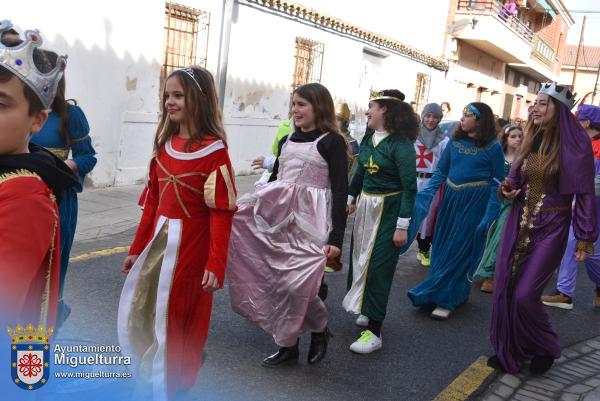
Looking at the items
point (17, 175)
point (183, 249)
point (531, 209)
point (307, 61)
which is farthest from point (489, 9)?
point (17, 175)

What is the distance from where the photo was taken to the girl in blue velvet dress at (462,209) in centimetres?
517

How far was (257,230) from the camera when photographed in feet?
12.3

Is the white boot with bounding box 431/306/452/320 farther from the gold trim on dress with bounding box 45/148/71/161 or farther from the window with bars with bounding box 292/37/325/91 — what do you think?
the window with bars with bounding box 292/37/325/91

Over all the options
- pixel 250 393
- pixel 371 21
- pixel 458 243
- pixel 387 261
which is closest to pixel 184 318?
Result: pixel 250 393

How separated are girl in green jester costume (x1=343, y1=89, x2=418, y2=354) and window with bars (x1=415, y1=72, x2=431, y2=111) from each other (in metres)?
16.5

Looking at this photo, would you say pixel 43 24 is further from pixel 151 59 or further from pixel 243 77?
pixel 243 77

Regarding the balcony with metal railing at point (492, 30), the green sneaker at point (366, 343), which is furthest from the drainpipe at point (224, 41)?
the balcony with metal railing at point (492, 30)

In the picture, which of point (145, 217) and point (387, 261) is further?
point (387, 261)

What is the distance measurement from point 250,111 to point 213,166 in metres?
9.35

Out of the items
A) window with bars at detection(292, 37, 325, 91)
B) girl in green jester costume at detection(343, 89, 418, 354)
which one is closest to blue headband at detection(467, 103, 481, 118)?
girl in green jester costume at detection(343, 89, 418, 354)

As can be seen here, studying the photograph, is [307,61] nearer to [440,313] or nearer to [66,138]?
[440,313]

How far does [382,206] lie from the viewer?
4.27 m

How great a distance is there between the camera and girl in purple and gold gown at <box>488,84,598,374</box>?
395 centimetres

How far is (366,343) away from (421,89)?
57.8 feet
